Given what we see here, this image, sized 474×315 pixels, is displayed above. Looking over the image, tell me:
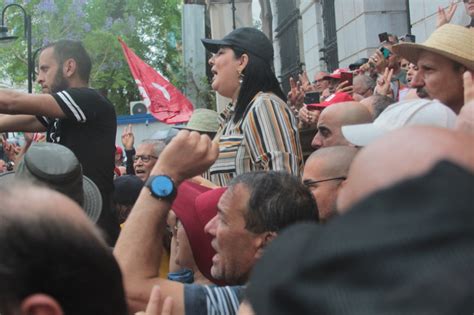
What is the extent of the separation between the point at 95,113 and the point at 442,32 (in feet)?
6.39

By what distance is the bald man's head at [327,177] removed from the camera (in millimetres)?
3605

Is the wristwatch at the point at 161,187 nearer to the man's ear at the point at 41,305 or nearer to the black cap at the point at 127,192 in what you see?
the man's ear at the point at 41,305

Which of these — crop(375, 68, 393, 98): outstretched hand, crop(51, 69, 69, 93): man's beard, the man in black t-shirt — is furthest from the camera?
crop(375, 68, 393, 98): outstretched hand

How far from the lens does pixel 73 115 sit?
455cm

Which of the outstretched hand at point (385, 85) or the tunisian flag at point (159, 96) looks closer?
the outstretched hand at point (385, 85)

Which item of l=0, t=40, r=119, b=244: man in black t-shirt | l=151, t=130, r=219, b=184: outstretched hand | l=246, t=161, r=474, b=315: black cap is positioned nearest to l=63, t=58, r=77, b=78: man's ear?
l=0, t=40, r=119, b=244: man in black t-shirt

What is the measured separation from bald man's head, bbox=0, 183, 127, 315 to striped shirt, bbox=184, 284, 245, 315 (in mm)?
1174

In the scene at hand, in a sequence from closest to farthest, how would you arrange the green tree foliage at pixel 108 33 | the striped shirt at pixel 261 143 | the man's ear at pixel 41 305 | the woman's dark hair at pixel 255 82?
the man's ear at pixel 41 305
the striped shirt at pixel 261 143
the woman's dark hair at pixel 255 82
the green tree foliage at pixel 108 33

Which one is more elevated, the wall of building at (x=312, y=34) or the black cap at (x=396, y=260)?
the wall of building at (x=312, y=34)

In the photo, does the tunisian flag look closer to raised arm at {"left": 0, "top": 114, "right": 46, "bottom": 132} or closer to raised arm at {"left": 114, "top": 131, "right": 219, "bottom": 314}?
raised arm at {"left": 0, "top": 114, "right": 46, "bottom": 132}

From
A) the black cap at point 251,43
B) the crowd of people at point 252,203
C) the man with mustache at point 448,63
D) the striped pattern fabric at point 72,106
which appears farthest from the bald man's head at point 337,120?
the striped pattern fabric at point 72,106

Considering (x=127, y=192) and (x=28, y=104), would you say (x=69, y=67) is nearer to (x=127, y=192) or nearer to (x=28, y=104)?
(x=28, y=104)

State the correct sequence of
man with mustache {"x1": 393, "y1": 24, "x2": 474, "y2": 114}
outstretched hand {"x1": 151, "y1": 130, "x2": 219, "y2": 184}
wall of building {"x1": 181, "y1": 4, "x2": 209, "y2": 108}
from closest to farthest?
1. outstretched hand {"x1": 151, "y1": 130, "x2": 219, "y2": 184}
2. man with mustache {"x1": 393, "y1": 24, "x2": 474, "y2": 114}
3. wall of building {"x1": 181, "y1": 4, "x2": 209, "y2": 108}

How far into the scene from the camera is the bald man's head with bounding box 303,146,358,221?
3605mm
